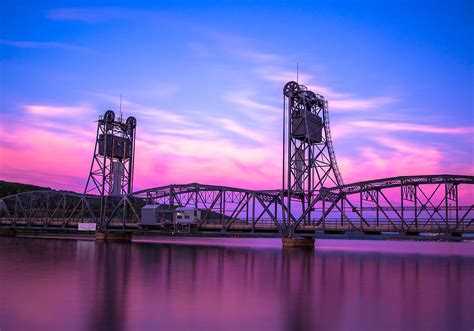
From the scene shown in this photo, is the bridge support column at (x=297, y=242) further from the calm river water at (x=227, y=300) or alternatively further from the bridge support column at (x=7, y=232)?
the bridge support column at (x=7, y=232)

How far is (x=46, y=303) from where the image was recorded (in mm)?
23391

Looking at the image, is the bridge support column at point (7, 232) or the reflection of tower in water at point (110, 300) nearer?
the reflection of tower in water at point (110, 300)

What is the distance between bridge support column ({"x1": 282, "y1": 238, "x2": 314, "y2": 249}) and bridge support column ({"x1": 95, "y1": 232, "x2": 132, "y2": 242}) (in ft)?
144

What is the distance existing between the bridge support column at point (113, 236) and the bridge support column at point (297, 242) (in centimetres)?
4388

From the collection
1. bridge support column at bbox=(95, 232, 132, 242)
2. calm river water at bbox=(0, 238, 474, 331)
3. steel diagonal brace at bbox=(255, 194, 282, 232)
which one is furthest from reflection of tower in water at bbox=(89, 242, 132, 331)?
bridge support column at bbox=(95, 232, 132, 242)

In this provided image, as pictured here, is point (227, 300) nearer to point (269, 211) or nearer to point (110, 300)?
point (110, 300)

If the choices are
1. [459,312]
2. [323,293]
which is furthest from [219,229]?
[459,312]

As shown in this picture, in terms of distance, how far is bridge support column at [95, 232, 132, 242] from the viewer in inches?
4058

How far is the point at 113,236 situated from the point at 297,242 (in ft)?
150

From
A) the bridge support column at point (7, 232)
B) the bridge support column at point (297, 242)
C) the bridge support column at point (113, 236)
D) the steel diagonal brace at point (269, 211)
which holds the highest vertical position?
the steel diagonal brace at point (269, 211)

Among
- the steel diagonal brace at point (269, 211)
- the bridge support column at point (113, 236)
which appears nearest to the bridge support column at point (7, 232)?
the bridge support column at point (113, 236)

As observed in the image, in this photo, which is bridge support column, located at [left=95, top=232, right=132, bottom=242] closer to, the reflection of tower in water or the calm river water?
the calm river water

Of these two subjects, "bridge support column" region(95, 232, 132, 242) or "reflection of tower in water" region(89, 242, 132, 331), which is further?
"bridge support column" region(95, 232, 132, 242)

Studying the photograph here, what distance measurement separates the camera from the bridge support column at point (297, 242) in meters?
77.1
